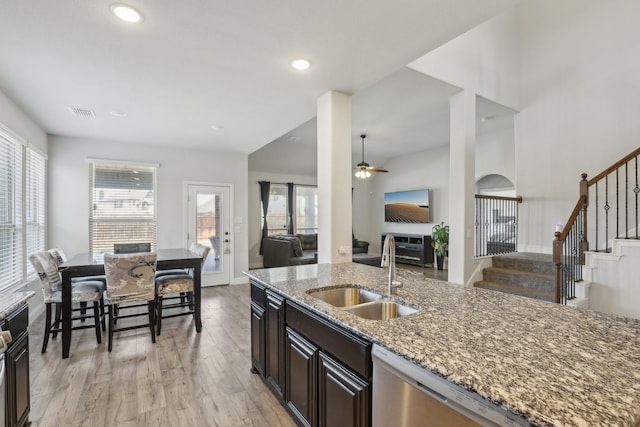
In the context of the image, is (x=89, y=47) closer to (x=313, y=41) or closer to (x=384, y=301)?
(x=313, y=41)

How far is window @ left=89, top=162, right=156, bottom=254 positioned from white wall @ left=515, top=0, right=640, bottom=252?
6610mm

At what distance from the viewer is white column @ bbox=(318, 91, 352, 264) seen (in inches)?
126

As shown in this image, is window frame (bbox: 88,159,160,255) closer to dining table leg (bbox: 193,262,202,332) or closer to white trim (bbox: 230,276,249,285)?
white trim (bbox: 230,276,249,285)

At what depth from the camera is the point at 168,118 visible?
12.9ft

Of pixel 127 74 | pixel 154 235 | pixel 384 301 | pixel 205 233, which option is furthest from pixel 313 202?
pixel 384 301

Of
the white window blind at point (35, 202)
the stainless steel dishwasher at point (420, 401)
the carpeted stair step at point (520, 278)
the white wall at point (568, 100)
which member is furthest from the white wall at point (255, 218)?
the stainless steel dishwasher at point (420, 401)

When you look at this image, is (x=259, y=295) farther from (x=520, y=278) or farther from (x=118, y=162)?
(x=118, y=162)

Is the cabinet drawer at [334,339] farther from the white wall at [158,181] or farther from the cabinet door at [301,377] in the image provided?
the white wall at [158,181]

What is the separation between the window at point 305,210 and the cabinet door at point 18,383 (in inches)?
274

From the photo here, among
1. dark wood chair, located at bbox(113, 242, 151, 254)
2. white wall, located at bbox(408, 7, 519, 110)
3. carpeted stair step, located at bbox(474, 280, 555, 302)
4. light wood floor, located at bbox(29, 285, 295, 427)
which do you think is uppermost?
white wall, located at bbox(408, 7, 519, 110)

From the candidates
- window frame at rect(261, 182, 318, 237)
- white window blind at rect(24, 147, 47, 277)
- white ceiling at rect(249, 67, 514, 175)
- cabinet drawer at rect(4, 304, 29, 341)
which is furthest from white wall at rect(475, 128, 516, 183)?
white window blind at rect(24, 147, 47, 277)

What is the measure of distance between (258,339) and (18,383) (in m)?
1.41

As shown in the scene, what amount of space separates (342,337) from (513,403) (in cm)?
78

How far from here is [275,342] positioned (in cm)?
218
